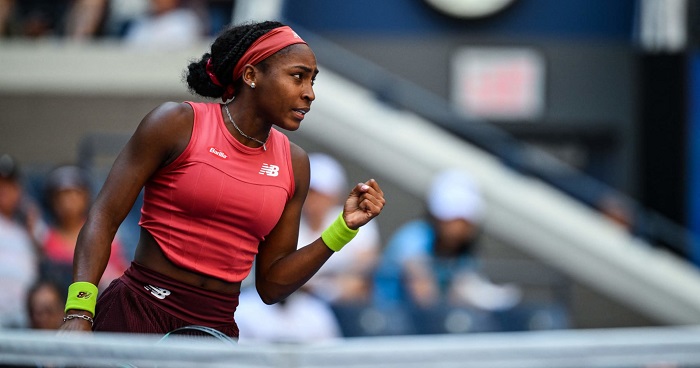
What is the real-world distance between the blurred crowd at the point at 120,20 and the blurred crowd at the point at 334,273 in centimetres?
276

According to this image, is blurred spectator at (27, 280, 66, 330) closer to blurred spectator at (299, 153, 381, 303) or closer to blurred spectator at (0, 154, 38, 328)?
blurred spectator at (0, 154, 38, 328)

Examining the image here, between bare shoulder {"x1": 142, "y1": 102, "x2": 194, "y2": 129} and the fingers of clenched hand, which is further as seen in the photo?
the fingers of clenched hand

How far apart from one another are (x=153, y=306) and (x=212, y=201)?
0.39 meters

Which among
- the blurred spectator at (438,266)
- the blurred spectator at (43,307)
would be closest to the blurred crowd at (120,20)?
the blurred spectator at (438,266)

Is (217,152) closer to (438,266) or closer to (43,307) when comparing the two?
(43,307)

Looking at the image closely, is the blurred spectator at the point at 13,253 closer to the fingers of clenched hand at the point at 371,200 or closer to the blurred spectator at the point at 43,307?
the blurred spectator at the point at 43,307

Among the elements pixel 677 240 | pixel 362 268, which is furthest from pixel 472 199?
pixel 677 240

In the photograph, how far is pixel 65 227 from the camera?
23.5 feet

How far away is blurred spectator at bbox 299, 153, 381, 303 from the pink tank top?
11.4 feet

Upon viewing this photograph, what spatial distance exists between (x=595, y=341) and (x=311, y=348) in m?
0.72

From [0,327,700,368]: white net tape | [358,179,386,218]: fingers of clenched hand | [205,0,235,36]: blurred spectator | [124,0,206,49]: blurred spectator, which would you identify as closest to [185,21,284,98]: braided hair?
→ [358,179,386,218]: fingers of clenched hand

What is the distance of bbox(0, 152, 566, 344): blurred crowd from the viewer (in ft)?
22.0

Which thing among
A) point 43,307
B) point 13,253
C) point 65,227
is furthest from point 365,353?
point 65,227

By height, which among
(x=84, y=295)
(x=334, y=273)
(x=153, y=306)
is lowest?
(x=334, y=273)
